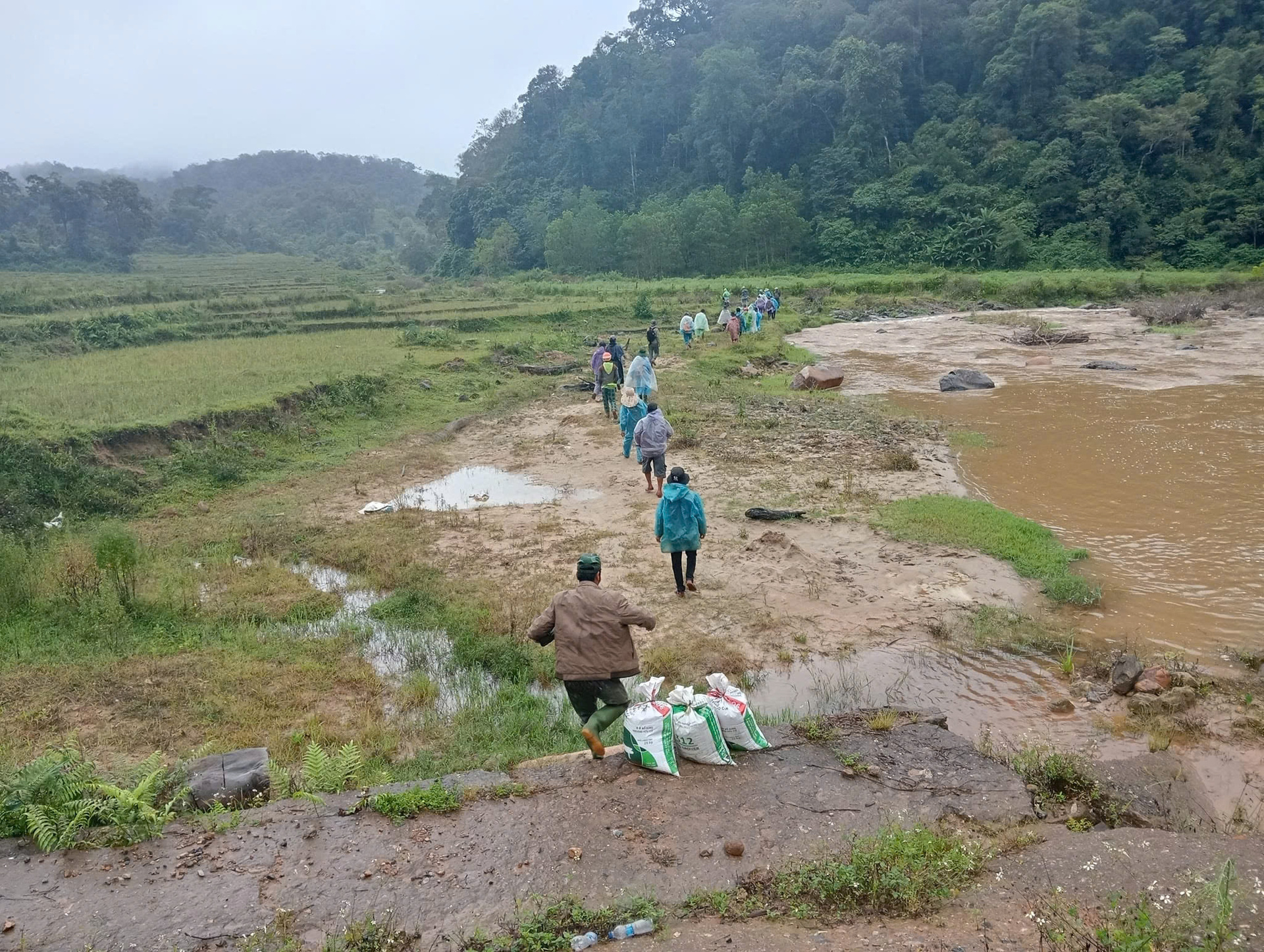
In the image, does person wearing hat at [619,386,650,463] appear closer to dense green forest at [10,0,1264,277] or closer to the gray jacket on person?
the gray jacket on person

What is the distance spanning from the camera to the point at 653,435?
11352 mm

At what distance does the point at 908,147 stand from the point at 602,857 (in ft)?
214

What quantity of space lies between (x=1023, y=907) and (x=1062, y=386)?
60.2 feet

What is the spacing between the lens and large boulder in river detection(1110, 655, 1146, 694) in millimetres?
6352

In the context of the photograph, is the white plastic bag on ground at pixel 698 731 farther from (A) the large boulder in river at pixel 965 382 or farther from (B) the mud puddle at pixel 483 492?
(A) the large boulder in river at pixel 965 382

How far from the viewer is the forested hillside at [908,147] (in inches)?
1838

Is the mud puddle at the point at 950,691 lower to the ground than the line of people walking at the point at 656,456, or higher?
lower

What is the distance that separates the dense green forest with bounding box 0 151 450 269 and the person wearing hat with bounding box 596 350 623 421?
200ft

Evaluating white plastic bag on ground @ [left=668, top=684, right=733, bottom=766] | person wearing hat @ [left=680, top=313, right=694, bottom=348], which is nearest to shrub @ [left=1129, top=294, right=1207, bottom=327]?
person wearing hat @ [left=680, top=313, right=694, bottom=348]

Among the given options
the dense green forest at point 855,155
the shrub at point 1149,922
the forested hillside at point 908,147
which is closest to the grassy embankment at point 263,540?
the shrub at point 1149,922

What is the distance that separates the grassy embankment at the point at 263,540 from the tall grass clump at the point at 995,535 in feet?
2.30

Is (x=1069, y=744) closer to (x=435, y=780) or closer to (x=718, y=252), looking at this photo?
(x=435, y=780)

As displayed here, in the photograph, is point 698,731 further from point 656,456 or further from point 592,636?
point 656,456

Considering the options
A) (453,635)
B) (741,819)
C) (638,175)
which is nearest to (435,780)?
(741,819)
